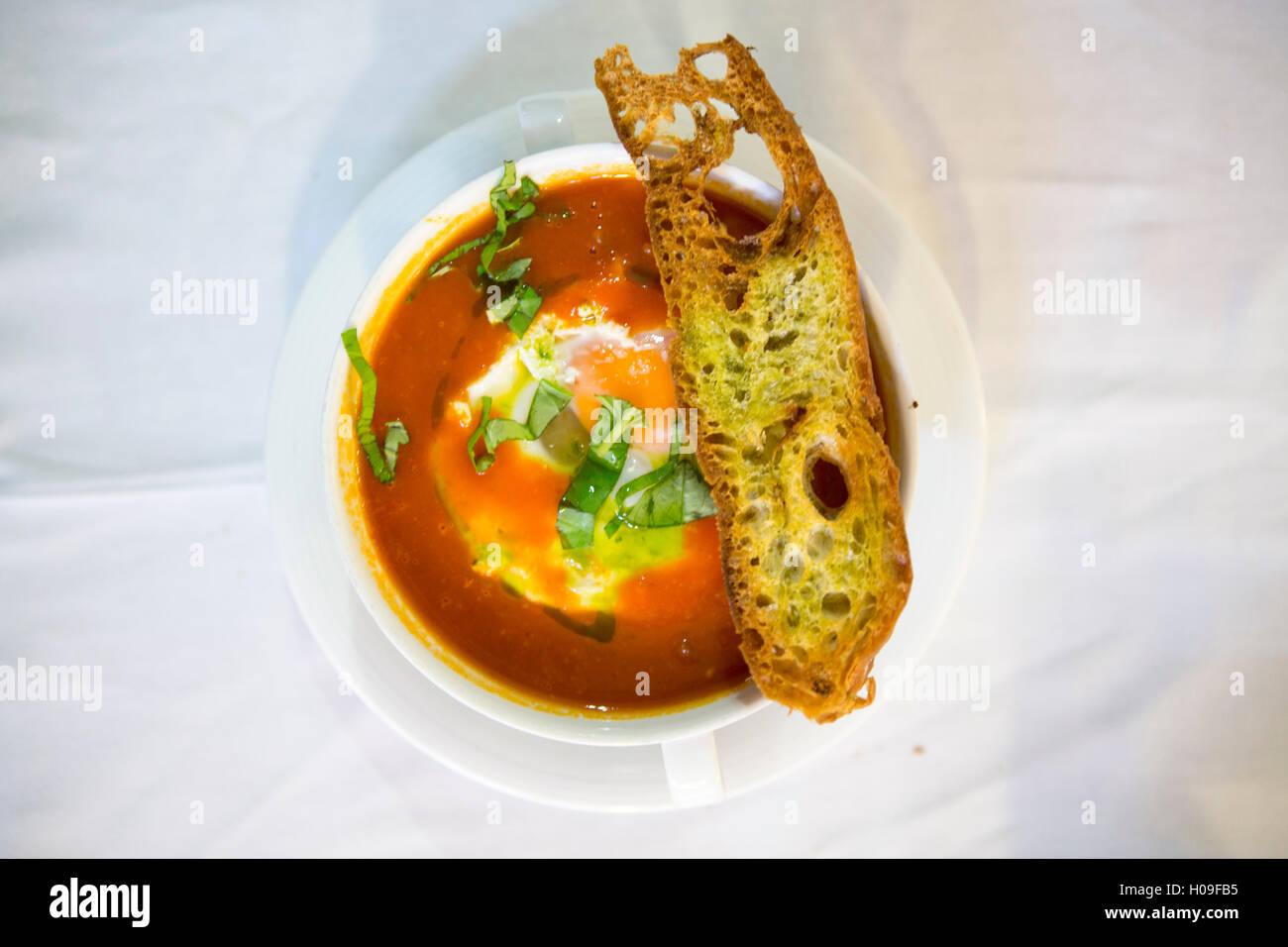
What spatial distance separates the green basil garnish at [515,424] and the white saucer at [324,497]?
384 mm

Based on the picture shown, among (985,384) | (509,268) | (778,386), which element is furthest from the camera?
(985,384)

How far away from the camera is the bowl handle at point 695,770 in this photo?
6.21 feet

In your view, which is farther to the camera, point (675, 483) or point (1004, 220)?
point (1004, 220)

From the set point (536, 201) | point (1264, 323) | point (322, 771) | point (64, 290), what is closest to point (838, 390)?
point (536, 201)

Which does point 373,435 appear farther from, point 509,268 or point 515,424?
point 509,268

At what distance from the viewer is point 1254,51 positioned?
2285 millimetres

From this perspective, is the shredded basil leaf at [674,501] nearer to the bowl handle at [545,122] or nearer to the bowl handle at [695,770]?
the bowl handle at [695,770]

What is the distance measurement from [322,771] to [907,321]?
1.86 m

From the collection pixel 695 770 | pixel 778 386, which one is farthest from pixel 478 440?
pixel 695 770

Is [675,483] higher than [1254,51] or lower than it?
lower

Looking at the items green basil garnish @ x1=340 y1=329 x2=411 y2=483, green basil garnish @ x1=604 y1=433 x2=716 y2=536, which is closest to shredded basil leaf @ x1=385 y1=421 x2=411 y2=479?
green basil garnish @ x1=340 y1=329 x2=411 y2=483

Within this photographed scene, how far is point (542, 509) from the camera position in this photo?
1.96m

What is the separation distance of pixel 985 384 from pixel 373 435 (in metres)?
1.55
